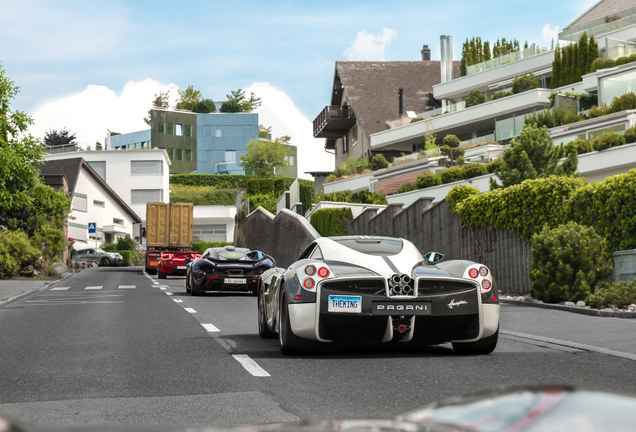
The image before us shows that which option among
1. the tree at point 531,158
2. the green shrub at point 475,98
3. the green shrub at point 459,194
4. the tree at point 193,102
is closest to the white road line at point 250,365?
the green shrub at point 459,194

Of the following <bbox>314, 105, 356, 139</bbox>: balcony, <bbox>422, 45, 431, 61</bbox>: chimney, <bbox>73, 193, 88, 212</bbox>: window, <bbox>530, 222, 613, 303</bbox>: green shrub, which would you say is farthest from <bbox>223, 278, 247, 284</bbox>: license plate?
<bbox>422, 45, 431, 61</bbox>: chimney

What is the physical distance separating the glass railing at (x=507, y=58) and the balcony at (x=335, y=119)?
46.1 feet

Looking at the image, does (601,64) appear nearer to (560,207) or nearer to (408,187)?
(408,187)

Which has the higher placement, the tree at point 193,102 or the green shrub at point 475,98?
the tree at point 193,102

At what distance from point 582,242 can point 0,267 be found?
2618cm

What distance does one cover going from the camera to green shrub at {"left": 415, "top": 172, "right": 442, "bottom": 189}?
4212 centimetres

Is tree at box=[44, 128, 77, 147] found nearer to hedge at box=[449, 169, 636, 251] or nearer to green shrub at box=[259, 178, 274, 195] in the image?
green shrub at box=[259, 178, 274, 195]

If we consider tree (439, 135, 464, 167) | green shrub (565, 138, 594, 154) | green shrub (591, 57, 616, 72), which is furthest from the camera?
tree (439, 135, 464, 167)

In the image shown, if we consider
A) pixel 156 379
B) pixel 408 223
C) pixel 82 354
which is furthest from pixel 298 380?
pixel 408 223

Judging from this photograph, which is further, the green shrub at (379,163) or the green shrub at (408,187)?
the green shrub at (379,163)

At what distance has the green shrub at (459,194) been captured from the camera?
2378 centimetres

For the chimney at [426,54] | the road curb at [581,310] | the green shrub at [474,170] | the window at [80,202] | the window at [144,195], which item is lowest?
the road curb at [581,310]

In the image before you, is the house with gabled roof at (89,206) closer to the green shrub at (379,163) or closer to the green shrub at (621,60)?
the green shrub at (379,163)

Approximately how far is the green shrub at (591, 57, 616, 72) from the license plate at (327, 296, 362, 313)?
39499 mm
